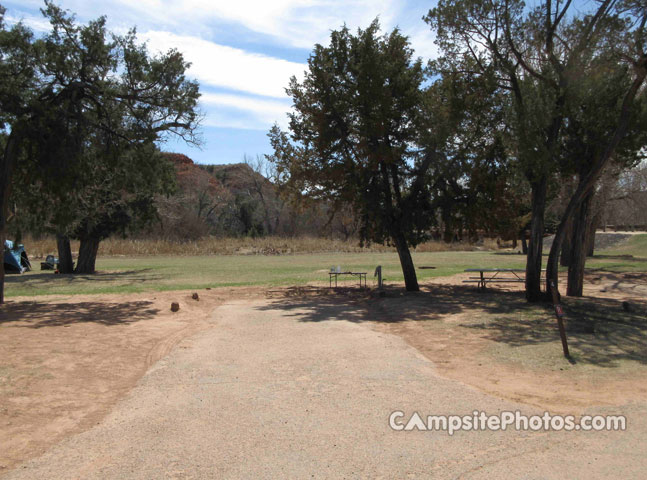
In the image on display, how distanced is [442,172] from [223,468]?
46.7ft

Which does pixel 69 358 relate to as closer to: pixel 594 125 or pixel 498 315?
pixel 498 315

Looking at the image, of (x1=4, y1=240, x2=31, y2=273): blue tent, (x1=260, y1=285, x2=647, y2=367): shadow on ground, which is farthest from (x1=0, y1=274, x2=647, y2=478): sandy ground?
(x1=4, y1=240, x2=31, y2=273): blue tent

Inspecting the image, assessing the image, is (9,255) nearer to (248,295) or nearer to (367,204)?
(248,295)

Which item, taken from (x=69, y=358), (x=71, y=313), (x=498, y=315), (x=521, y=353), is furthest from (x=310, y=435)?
(x=71, y=313)

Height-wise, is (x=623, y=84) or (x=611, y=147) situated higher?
(x=623, y=84)

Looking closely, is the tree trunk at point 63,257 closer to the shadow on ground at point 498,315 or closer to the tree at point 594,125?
the shadow on ground at point 498,315

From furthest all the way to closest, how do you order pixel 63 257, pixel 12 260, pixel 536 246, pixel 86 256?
pixel 12 260
pixel 86 256
pixel 63 257
pixel 536 246

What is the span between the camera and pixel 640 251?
48000 millimetres

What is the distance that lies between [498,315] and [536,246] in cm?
289

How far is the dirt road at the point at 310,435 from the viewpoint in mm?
4328

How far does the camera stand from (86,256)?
102 feet

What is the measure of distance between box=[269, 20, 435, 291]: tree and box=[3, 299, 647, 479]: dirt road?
10.0 metres

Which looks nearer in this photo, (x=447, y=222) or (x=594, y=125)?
(x=594, y=125)

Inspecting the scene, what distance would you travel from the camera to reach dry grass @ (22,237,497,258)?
166ft
